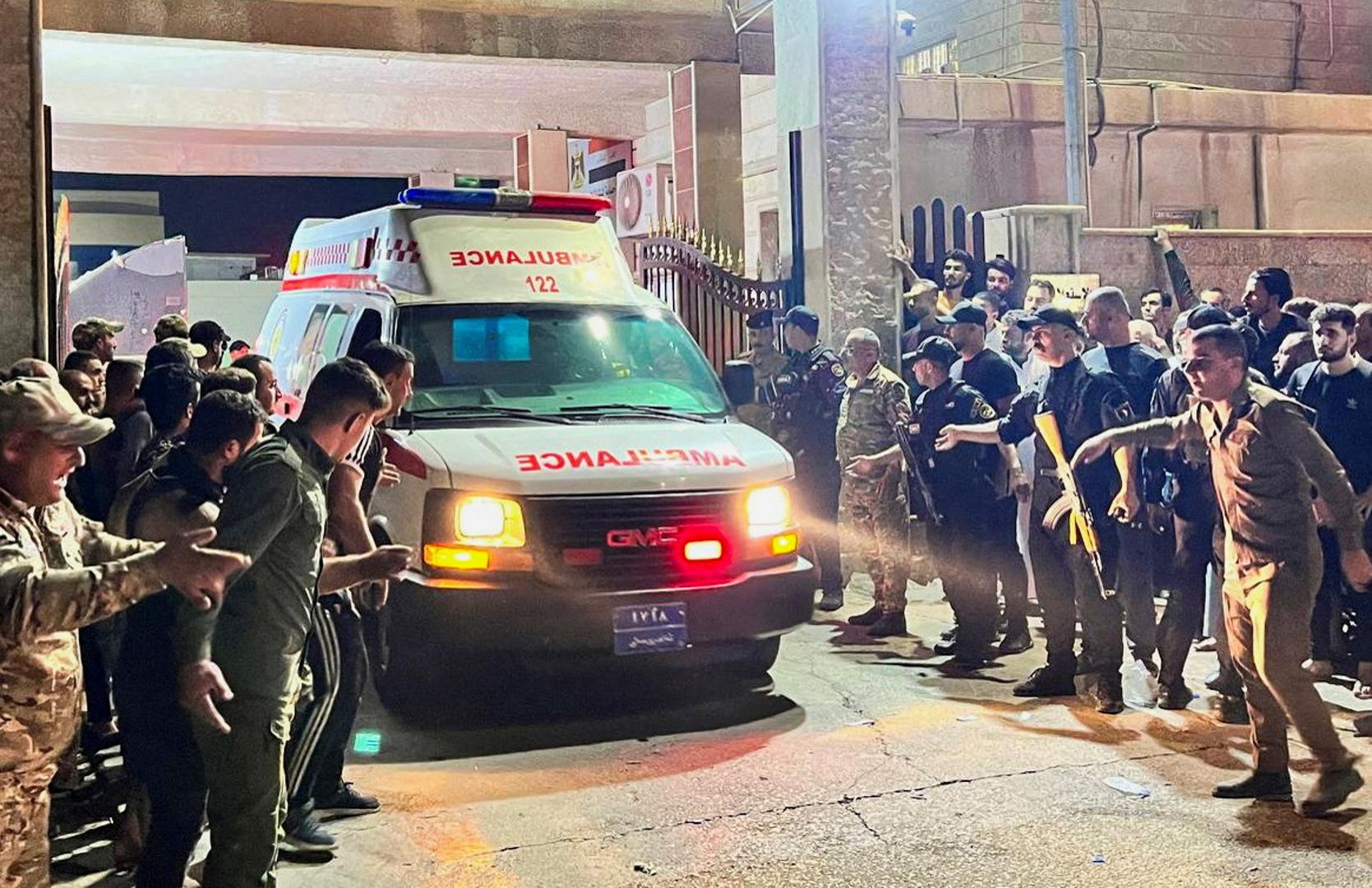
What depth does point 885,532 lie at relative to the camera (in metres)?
8.34

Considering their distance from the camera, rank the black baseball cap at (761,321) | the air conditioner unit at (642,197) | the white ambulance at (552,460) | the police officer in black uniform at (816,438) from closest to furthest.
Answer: the white ambulance at (552,460)
the police officer in black uniform at (816,438)
the black baseball cap at (761,321)
the air conditioner unit at (642,197)

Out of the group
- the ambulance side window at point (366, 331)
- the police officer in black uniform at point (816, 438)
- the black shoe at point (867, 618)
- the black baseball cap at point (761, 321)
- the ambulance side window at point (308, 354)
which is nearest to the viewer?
the ambulance side window at point (366, 331)

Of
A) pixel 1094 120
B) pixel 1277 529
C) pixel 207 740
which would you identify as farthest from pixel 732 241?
pixel 207 740

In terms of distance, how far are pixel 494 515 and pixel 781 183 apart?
21.5 feet

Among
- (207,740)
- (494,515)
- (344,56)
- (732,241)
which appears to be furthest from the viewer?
(732,241)

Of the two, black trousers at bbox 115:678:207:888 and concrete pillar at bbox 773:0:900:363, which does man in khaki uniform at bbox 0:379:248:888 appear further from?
concrete pillar at bbox 773:0:900:363

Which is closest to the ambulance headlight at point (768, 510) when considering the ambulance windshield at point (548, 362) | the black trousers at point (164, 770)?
the ambulance windshield at point (548, 362)

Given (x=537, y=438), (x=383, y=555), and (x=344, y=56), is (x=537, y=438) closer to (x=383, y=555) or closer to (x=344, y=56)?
(x=383, y=555)

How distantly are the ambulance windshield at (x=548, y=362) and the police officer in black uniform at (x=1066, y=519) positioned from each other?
1.66 m

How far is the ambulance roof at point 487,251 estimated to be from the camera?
7305 millimetres

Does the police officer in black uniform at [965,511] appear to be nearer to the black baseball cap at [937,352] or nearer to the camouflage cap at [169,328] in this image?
the black baseball cap at [937,352]

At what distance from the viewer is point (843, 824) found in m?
5.04

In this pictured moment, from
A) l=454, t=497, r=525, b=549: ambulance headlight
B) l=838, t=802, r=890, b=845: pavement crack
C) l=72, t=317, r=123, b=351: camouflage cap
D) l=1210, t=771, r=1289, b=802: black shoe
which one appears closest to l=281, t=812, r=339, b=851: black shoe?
l=454, t=497, r=525, b=549: ambulance headlight

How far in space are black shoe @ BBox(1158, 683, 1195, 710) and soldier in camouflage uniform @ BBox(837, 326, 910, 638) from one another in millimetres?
1938
